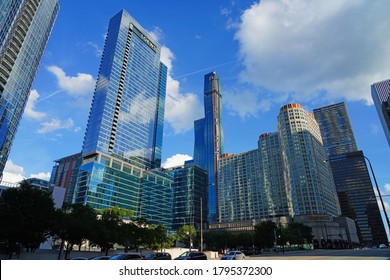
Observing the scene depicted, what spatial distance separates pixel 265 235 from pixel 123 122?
88517 millimetres

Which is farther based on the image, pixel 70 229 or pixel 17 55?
pixel 17 55

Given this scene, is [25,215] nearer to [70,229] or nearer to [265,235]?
[70,229]

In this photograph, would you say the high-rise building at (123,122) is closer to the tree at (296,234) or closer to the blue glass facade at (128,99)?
the blue glass facade at (128,99)

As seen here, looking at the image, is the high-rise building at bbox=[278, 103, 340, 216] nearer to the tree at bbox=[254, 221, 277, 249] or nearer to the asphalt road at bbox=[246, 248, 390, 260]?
the tree at bbox=[254, 221, 277, 249]

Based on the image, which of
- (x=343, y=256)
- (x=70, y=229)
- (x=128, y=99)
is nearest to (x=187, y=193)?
(x=128, y=99)

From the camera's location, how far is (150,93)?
528ft

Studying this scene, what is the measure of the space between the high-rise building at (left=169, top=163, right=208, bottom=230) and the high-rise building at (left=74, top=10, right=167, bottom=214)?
17.3 m

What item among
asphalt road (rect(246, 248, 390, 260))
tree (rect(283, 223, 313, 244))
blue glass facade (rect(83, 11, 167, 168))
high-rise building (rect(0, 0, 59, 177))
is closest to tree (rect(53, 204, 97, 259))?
asphalt road (rect(246, 248, 390, 260))

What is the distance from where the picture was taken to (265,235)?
3381 inches

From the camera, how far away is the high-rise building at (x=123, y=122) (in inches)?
4510

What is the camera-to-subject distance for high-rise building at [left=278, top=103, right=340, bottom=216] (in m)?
145

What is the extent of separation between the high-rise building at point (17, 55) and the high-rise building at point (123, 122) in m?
43.0

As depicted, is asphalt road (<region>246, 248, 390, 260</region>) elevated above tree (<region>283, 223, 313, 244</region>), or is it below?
below


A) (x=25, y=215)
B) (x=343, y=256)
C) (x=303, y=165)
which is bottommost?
(x=343, y=256)
